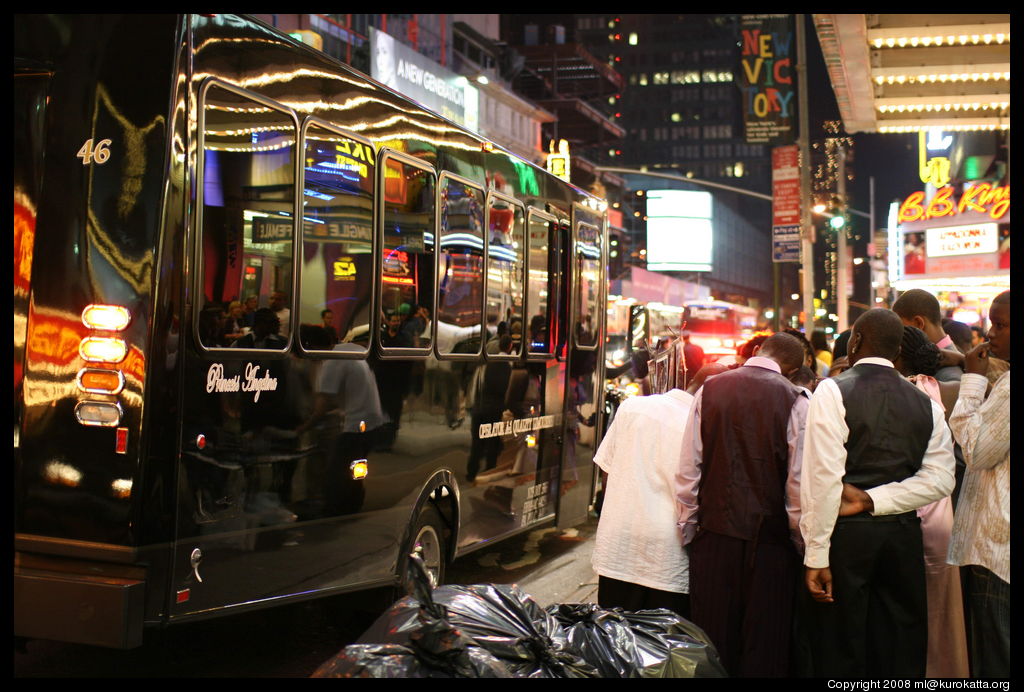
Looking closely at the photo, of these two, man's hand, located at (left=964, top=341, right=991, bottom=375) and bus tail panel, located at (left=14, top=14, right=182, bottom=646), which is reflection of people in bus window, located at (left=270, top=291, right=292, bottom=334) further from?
man's hand, located at (left=964, top=341, right=991, bottom=375)

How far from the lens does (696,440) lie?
5254mm

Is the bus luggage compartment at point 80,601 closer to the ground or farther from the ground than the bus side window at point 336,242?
closer to the ground

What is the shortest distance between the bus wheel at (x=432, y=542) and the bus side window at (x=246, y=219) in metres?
1.98

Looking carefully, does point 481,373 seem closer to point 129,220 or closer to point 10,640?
point 129,220

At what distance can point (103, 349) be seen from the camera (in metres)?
5.02

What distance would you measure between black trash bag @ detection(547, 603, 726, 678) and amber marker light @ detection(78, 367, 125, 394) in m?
2.18

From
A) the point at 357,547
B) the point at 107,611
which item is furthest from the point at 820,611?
the point at 107,611

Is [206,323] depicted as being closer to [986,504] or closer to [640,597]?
[640,597]

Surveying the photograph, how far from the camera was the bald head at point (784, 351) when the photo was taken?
5379mm

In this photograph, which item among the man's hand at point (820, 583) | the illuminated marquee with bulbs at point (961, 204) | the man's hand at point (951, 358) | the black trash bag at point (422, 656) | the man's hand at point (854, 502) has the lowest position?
the man's hand at point (820, 583)

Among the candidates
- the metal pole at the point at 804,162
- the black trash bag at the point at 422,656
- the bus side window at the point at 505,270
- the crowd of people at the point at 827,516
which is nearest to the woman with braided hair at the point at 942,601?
the crowd of people at the point at 827,516

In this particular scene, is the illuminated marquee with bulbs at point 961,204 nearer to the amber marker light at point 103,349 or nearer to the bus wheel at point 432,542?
the bus wheel at point 432,542

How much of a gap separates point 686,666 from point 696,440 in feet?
5.33

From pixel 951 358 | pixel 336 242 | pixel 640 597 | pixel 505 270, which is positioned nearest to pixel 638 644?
pixel 640 597
